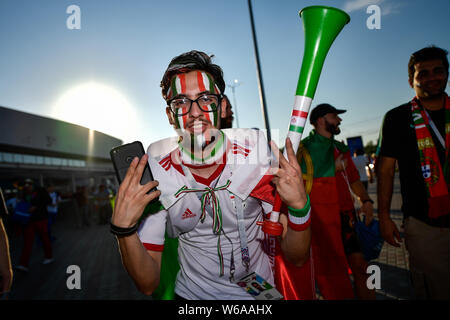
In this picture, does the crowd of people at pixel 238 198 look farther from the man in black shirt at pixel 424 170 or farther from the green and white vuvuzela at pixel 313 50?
the green and white vuvuzela at pixel 313 50

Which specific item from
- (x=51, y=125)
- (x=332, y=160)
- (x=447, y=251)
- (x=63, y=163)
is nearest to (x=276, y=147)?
(x=447, y=251)

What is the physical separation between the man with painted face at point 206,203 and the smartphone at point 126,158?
0.21 meters

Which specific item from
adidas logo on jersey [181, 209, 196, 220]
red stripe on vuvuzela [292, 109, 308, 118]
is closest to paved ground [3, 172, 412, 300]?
adidas logo on jersey [181, 209, 196, 220]

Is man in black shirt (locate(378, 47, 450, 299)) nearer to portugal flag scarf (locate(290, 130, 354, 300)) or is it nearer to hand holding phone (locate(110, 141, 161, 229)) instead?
portugal flag scarf (locate(290, 130, 354, 300))

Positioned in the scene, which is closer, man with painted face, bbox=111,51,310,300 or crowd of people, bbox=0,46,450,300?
crowd of people, bbox=0,46,450,300

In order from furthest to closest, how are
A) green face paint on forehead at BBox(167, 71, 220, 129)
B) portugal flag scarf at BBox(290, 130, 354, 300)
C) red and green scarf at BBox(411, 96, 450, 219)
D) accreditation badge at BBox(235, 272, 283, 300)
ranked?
portugal flag scarf at BBox(290, 130, 354, 300)
red and green scarf at BBox(411, 96, 450, 219)
green face paint on forehead at BBox(167, 71, 220, 129)
accreditation badge at BBox(235, 272, 283, 300)

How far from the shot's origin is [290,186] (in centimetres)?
137

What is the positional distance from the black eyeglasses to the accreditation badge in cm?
109

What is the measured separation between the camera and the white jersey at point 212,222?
1.59 meters

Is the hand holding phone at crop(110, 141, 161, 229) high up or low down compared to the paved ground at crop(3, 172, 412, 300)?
up

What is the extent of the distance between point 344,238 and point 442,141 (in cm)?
168

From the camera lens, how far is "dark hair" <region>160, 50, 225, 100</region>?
67.2 inches

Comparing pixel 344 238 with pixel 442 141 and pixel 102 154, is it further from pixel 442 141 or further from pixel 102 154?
pixel 102 154

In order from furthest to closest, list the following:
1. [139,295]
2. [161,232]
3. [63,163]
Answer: [63,163]
[139,295]
[161,232]
